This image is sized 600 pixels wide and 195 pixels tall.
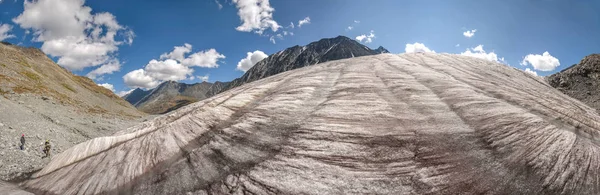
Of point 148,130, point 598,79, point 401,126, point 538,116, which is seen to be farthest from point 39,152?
point 598,79

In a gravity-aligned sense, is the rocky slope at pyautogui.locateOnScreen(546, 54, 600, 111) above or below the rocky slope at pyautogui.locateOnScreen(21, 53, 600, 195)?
below

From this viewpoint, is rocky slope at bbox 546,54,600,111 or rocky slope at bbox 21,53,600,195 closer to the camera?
rocky slope at bbox 21,53,600,195

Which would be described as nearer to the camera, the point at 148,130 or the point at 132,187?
the point at 132,187

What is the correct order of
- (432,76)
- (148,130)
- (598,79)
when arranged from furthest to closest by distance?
(598,79) < (432,76) < (148,130)

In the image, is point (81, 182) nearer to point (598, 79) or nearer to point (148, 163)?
point (148, 163)

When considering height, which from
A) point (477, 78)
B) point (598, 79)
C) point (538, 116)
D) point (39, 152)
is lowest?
point (39, 152)
